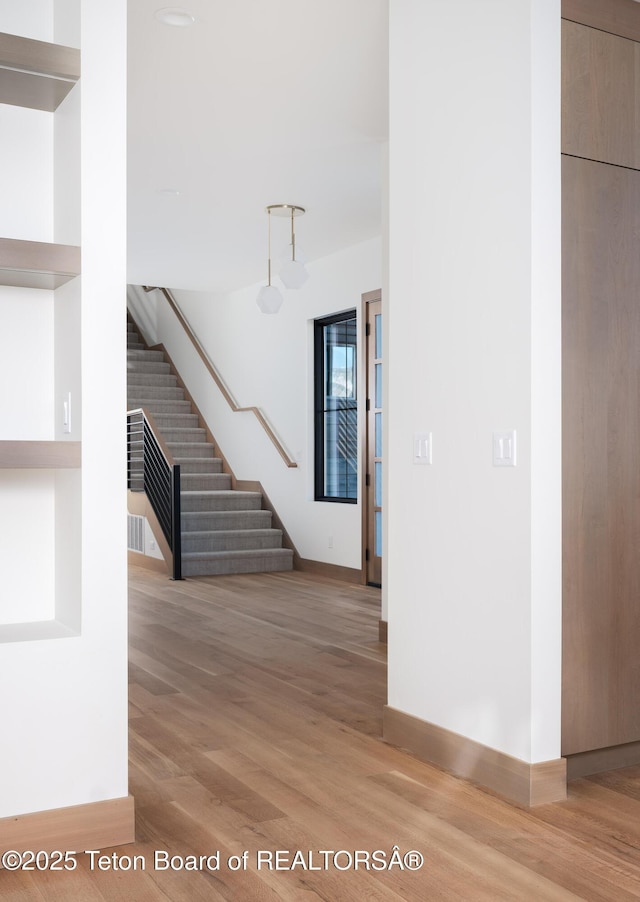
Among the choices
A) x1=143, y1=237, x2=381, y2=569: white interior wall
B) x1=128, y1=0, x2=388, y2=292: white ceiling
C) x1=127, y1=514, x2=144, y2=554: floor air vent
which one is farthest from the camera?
x1=127, y1=514, x2=144, y2=554: floor air vent

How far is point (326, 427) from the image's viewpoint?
867 centimetres

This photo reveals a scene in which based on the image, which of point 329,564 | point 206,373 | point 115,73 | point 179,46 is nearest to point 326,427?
point 329,564

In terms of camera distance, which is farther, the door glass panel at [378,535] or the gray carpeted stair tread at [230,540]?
the gray carpeted stair tread at [230,540]

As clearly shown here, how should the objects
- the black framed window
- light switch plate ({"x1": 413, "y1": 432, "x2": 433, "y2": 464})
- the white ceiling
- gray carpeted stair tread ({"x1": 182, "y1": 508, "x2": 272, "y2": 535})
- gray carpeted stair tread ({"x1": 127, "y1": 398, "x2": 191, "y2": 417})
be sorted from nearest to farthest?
light switch plate ({"x1": 413, "y1": 432, "x2": 433, "y2": 464}) < the white ceiling < the black framed window < gray carpeted stair tread ({"x1": 182, "y1": 508, "x2": 272, "y2": 535}) < gray carpeted stair tread ({"x1": 127, "y1": 398, "x2": 191, "y2": 417})

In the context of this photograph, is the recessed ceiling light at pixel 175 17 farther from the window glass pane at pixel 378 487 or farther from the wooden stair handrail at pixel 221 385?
the wooden stair handrail at pixel 221 385

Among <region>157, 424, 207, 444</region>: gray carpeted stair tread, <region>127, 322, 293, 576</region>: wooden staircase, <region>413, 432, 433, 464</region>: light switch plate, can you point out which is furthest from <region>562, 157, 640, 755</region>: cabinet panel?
<region>157, 424, 207, 444</region>: gray carpeted stair tread

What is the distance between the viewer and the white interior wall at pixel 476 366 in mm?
2854

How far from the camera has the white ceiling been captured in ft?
12.9

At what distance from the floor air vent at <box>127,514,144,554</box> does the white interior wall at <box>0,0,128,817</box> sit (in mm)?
6608

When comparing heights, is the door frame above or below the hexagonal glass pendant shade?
below

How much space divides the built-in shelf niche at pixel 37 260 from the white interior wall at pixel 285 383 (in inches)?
199

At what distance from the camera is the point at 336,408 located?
27.9ft

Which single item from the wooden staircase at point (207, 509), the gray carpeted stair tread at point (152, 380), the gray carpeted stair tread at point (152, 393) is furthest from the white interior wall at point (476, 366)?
the gray carpeted stair tread at point (152, 380)

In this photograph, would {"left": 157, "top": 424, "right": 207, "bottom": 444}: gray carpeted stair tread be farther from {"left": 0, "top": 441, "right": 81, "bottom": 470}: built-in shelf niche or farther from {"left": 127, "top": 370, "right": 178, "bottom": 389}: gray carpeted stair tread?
{"left": 0, "top": 441, "right": 81, "bottom": 470}: built-in shelf niche
